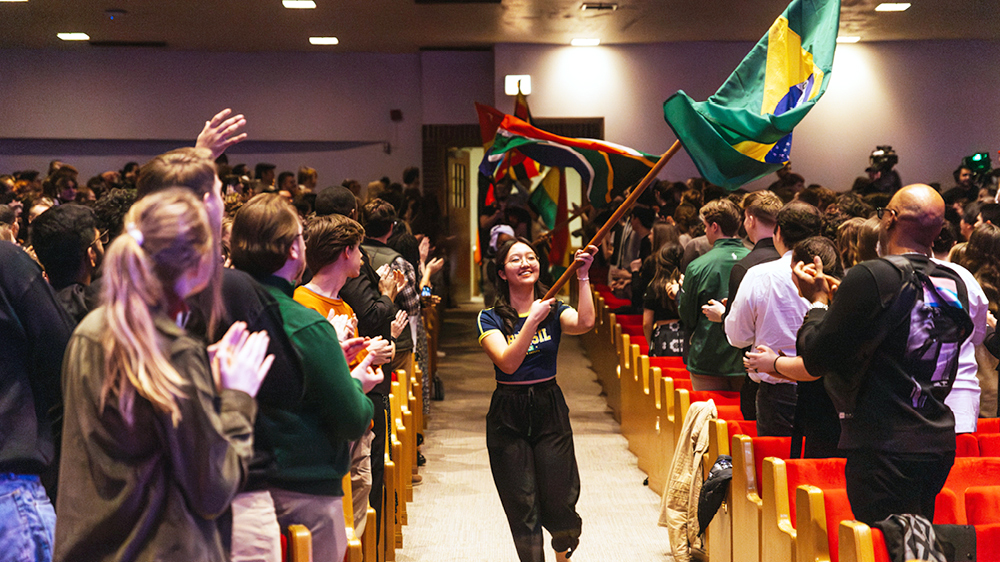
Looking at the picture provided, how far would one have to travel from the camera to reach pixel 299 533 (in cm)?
219

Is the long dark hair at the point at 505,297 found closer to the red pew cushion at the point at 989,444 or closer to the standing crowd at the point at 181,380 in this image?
the standing crowd at the point at 181,380

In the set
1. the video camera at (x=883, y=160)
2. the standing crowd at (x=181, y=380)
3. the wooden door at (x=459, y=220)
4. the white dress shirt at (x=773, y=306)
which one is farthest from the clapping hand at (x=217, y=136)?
the wooden door at (x=459, y=220)

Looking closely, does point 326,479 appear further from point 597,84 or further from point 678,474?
point 597,84

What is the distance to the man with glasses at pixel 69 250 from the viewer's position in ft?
8.87

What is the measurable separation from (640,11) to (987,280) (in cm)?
653

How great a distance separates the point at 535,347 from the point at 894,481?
1511 millimetres

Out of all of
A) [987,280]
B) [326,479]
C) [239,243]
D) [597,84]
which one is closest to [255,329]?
[239,243]

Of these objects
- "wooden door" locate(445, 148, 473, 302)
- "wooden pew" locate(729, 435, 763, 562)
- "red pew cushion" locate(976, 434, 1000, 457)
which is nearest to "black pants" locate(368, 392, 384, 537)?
"wooden pew" locate(729, 435, 763, 562)

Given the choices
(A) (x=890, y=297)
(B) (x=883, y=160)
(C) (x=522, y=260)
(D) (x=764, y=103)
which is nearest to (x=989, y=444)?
(A) (x=890, y=297)

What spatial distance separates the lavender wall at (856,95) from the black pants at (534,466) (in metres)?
8.79

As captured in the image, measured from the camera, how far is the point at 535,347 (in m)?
3.74

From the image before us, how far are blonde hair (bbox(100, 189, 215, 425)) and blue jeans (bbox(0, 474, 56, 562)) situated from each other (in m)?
0.93

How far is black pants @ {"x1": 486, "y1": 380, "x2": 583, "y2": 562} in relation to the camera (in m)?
3.71

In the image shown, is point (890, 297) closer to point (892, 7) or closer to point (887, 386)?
point (887, 386)
